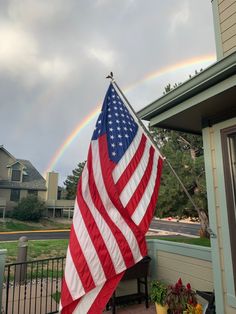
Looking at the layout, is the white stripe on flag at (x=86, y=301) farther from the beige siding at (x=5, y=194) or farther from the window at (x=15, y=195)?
the window at (x=15, y=195)

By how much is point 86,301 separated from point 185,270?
287cm

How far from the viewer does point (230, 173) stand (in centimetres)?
277

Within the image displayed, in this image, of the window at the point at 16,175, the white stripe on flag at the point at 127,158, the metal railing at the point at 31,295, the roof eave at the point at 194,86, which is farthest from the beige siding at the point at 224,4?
the window at the point at 16,175

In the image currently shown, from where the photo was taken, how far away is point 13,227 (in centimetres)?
2283

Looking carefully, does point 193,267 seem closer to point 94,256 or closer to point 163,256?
point 163,256

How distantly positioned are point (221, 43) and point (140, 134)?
5.35 ft

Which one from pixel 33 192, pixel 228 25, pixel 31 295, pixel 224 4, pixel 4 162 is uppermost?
pixel 4 162

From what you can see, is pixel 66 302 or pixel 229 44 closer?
pixel 66 302

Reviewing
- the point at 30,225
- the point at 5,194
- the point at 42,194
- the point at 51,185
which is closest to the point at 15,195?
the point at 5,194

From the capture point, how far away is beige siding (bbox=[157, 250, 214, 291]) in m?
4.27

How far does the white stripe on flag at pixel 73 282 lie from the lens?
2.29 m

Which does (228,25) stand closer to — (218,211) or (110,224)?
(218,211)

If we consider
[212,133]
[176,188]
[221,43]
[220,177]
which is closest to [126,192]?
[220,177]

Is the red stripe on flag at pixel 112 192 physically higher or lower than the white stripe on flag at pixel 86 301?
higher
